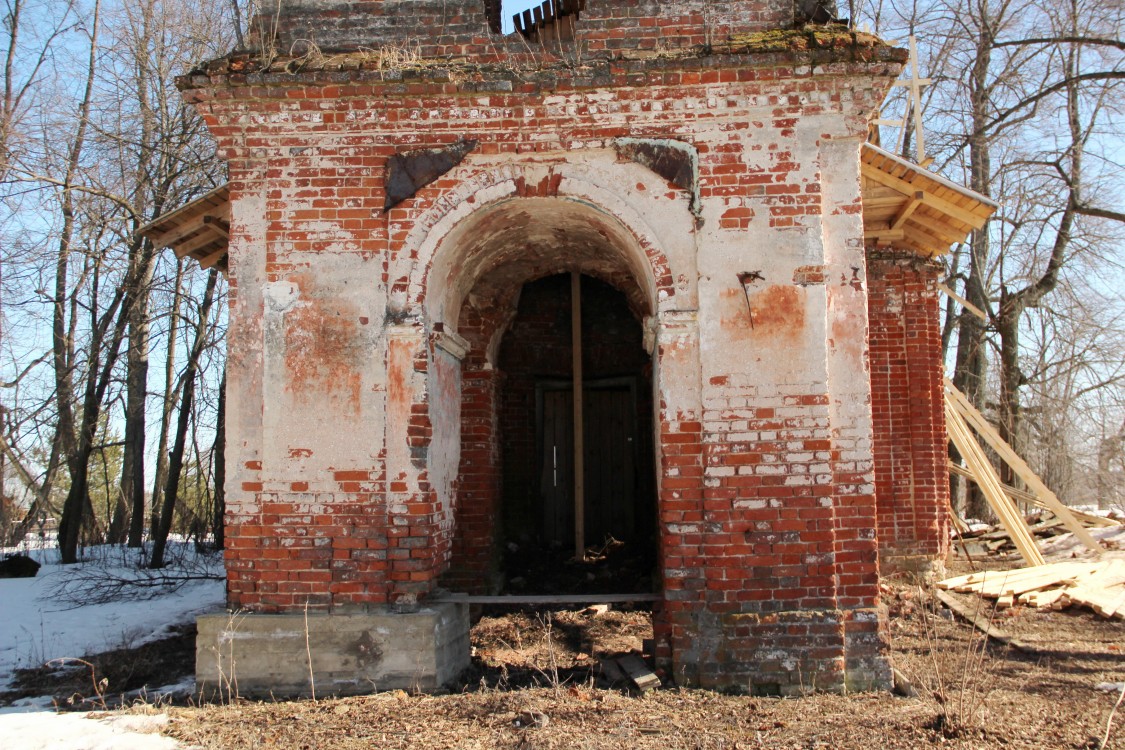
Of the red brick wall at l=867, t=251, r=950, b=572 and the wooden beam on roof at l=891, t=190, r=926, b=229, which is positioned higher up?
the wooden beam on roof at l=891, t=190, r=926, b=229

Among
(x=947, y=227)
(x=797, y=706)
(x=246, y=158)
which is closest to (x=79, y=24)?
(x=246, y=158)

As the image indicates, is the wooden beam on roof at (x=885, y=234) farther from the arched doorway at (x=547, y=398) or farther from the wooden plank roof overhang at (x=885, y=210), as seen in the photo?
the arched doorway at (x=547, y=398)

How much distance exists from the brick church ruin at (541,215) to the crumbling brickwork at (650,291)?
0.02 metres

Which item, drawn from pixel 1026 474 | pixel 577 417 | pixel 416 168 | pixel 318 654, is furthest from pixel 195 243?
pixel 1026 474

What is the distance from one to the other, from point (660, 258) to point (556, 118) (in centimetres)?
128

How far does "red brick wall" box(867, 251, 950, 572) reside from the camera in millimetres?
9172

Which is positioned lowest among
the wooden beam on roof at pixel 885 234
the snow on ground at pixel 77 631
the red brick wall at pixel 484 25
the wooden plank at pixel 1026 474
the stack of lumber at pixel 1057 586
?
the snow on ground at pixel 77 631

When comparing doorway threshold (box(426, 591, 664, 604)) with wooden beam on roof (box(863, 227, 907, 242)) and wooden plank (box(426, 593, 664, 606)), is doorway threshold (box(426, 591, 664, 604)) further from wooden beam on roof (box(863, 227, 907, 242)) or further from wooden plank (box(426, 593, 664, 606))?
wooden beam on roof (box(863, 227, 907, 242))

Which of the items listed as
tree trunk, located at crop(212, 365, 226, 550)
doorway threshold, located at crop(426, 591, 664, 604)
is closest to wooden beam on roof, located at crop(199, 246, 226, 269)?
doorway threshold, located at crop(426, 591, 664, 604)

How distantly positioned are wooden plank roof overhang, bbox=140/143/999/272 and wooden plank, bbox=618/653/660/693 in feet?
14.7

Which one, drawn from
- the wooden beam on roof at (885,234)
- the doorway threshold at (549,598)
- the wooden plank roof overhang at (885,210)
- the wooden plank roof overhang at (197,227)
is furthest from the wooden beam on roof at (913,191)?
the wooden plank roof overhang at (197,227)

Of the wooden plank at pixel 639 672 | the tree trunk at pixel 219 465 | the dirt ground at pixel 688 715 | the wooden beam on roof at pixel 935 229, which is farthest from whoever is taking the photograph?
the tree trunk at pixel 219 465

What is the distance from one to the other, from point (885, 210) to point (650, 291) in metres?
3.33

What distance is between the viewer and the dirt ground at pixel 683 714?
4.62 meters
